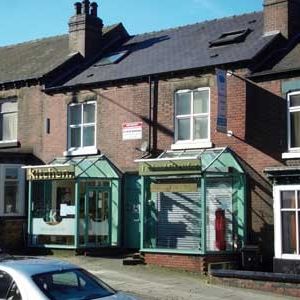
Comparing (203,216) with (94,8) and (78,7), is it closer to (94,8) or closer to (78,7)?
(94,8)

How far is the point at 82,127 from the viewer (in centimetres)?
2266

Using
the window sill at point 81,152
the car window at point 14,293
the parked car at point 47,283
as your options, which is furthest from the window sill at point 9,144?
the car window at point 14,293

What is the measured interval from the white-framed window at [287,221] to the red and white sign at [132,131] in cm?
564

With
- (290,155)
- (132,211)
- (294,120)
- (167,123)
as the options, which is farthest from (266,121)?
(132,211)

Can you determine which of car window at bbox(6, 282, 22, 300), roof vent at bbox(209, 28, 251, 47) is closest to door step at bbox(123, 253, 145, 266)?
roof vent at bbox(209, 28, 251, 47)

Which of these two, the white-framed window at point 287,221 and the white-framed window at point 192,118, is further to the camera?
the white-framed window at point 192,118

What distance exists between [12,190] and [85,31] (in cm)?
690

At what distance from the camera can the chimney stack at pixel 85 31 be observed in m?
25.3

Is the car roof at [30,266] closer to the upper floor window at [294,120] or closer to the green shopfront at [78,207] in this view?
the upper floor window at [294,120]

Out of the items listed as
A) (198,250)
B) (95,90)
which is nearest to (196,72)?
(95,90)

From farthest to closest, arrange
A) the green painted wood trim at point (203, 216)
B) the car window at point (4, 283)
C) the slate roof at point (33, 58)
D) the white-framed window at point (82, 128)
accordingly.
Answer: the slate roof at point (33, 58) < the white-framed window at point (82, 128) < the green painted wood trim at point (203, 216) < the car window at point (4, 283)

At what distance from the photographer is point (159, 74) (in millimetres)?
20625

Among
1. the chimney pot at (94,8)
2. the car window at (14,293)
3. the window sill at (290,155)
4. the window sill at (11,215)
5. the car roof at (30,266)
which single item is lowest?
the car window at (14,293)

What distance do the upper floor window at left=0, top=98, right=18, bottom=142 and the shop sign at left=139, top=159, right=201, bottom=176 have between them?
25.3 ft
